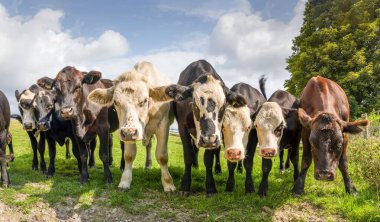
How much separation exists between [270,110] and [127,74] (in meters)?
3.02

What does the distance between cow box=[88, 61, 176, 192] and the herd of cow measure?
2 cm

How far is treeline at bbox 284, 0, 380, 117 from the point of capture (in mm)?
22406

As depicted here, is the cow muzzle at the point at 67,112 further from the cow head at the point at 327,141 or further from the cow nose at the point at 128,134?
the cow head at the point at 327,141

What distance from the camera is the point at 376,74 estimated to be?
22.7 meters

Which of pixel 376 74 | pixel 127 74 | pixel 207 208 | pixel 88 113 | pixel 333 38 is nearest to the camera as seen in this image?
pixel 207 208

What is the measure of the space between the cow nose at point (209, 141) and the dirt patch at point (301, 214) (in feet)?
5.61

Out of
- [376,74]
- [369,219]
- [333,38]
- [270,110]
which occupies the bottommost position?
[369,219]

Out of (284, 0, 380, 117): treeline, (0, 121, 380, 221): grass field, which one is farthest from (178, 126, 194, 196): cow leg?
(284, 0, 380, 117): treeline

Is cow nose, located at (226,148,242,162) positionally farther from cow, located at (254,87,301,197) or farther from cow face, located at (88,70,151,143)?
cow face, located at (88,70,151,143)

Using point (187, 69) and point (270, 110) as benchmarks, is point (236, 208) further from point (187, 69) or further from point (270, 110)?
point (187, 69)

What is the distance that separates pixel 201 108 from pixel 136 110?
4.30 ft

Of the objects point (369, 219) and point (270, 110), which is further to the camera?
point (270, 110)

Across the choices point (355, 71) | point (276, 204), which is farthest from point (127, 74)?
point (355, 71)

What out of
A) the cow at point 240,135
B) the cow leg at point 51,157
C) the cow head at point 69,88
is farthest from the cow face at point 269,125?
the cow leg at point 51,157
